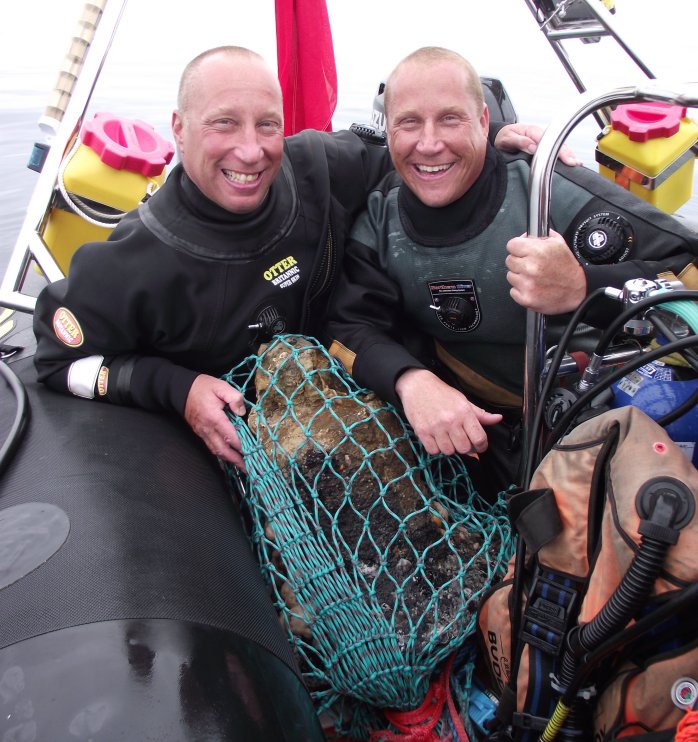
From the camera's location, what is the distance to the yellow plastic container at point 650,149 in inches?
72.2

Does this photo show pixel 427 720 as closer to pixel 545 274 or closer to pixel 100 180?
pixel 545 274

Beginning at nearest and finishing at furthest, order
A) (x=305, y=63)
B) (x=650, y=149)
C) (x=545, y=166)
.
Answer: (x=545, y=166), (x=650, y=149), (x=305, y=63)

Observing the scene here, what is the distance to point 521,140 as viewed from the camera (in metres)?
1.58

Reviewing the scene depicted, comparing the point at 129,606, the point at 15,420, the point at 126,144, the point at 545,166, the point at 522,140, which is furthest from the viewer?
the point at 126,144

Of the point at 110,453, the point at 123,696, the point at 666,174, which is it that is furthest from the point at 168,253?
the point at 666,174

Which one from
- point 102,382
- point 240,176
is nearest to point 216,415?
point 102,382

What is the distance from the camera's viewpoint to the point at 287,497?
1.24 meters

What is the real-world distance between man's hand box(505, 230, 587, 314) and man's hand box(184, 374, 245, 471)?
1.93 feet

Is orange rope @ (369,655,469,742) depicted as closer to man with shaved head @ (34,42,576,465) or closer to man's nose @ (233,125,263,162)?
man with shaved head @ (34,42,576,465)

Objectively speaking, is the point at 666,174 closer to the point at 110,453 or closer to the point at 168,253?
the point at 168,253

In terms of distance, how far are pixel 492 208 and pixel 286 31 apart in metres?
1.44

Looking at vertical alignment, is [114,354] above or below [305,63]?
below

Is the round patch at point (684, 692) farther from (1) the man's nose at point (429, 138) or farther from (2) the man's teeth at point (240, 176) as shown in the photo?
(2) the man's teeth at point (240, 176)

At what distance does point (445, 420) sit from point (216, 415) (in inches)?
18.1
